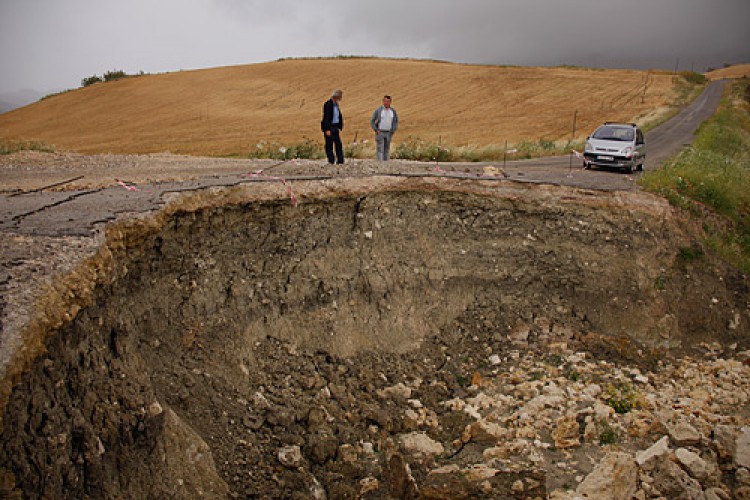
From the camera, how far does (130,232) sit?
5.70 meters

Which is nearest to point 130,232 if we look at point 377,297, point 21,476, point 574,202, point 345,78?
point 21,476

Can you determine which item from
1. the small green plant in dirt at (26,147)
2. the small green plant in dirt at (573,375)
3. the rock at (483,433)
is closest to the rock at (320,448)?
the rock at (483,433)

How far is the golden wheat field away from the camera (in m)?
25.4

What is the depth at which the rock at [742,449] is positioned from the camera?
5617 millimetres

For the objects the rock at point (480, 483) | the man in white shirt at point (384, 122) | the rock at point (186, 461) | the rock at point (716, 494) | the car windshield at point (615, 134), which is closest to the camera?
the rock at point (186, 461)

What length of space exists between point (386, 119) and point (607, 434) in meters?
7.86

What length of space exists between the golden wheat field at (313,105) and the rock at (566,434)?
15794mm

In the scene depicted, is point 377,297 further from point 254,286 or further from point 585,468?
point 585,468

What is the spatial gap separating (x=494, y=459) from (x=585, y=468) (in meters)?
0.97

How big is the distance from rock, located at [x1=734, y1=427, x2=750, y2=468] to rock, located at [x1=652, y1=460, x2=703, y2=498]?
73cm

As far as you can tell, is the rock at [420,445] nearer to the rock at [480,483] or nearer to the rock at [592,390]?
the rock at [480,483]

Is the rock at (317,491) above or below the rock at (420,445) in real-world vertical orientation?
above

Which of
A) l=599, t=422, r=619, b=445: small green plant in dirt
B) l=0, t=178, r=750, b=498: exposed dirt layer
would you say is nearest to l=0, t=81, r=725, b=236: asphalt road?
l=0, t=178, r=750, b=498: exposed dirt layer

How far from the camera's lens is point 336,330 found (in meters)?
7.44
